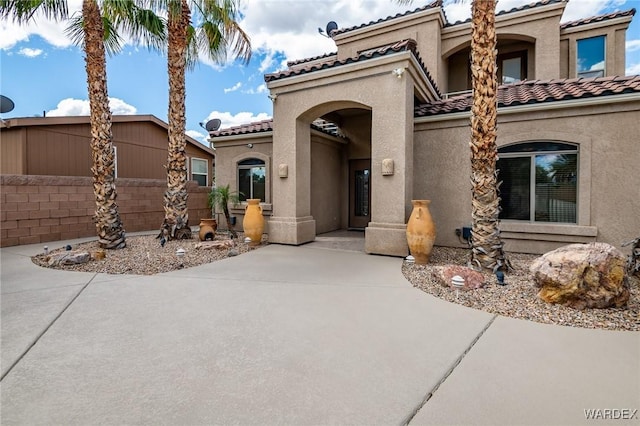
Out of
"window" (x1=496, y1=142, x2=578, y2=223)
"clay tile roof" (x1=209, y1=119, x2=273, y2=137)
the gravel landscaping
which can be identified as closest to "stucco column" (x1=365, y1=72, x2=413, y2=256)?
the gravel landscaping

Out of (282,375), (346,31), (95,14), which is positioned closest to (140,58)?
(95,14)

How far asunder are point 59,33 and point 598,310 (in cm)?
1491

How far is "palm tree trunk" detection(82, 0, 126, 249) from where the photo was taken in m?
8.27

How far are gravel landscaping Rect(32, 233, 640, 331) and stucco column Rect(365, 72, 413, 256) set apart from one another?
1.03 metres

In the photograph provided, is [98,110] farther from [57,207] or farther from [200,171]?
[200,171]

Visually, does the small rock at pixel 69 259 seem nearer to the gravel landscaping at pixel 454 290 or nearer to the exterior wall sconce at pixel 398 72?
the gravel landscaping at pixel 454 290

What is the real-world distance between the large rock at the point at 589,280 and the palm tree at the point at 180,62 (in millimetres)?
9562

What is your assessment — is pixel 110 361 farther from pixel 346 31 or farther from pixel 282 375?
pixel 346 31

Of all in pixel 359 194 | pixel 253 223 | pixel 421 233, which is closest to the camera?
pixel 421 233

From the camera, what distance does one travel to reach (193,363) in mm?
3107

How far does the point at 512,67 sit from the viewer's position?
13.2 meters

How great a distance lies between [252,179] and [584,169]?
35.6 feet

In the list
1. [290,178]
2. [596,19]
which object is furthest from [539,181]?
[596,19]

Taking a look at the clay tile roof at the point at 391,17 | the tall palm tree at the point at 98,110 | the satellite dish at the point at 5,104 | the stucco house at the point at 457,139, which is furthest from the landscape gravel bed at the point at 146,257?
the clay tile roof at the point at 391,17
